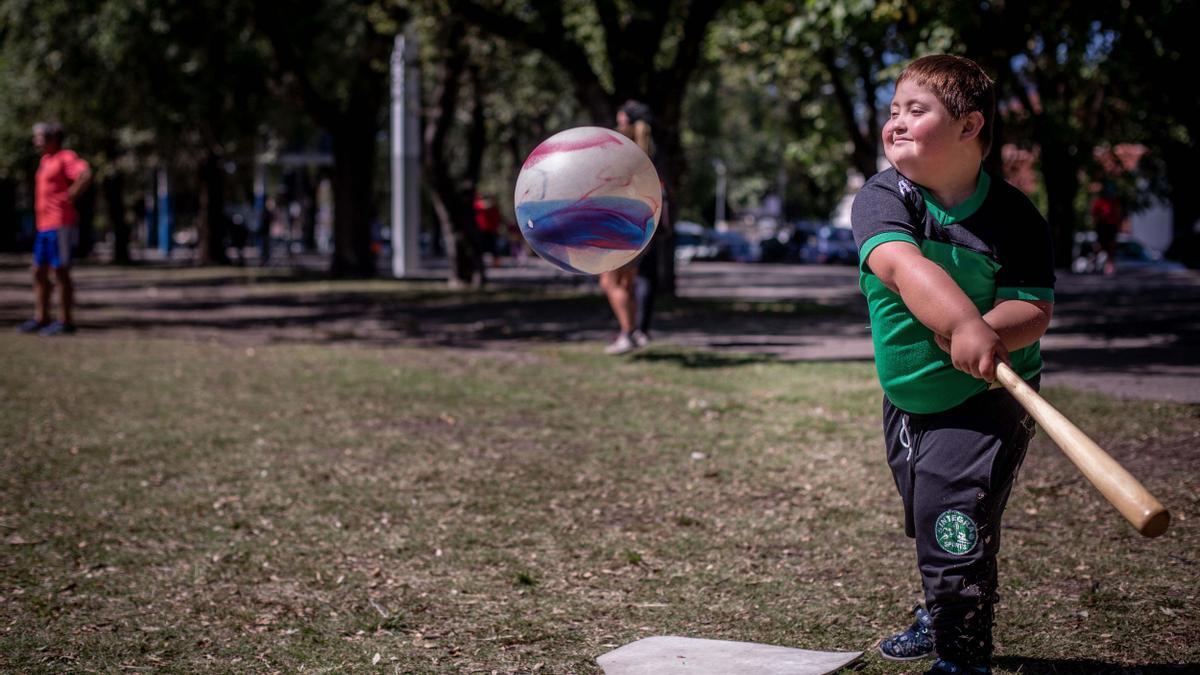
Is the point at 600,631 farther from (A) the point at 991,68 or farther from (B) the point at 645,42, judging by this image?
(B) the point at 645,42

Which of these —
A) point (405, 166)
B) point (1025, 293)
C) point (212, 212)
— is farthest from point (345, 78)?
point (1025, 293)

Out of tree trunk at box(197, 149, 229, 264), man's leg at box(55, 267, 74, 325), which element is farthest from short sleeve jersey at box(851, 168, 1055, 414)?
tree trunk at box(197, 149, 229, 264)

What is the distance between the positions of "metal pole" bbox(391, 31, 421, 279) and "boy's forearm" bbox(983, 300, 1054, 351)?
2266 cm

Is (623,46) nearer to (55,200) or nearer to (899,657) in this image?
(55,200)

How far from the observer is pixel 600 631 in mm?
3770

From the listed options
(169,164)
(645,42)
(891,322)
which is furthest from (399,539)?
(169,164)

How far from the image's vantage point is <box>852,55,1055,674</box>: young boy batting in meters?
2.90

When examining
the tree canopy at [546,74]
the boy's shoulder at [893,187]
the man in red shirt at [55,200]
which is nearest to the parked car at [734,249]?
the tree canopy at [546,74]

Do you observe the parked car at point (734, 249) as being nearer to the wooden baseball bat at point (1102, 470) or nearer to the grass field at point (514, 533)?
the grass field at point (514, 533)

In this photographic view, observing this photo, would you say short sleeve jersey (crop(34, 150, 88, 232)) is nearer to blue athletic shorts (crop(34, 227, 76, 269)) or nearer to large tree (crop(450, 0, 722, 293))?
blue athletic shorts (crop(34, 227, 76, 269))

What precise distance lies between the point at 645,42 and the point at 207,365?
29.2ft

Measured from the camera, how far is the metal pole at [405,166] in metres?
25.4

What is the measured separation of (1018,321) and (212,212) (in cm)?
3552

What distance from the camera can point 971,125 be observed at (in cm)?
294
